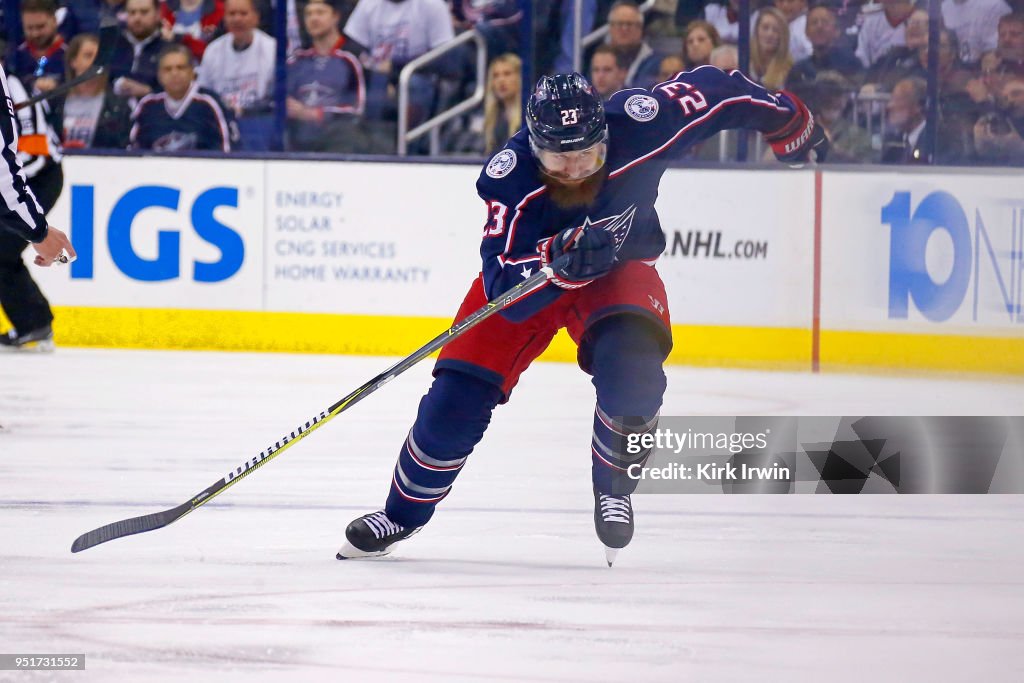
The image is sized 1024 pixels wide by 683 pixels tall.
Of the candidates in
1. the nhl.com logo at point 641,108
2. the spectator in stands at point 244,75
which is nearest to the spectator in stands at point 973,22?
the spectator in stands at point 244,75

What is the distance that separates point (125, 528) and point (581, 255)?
1.12m

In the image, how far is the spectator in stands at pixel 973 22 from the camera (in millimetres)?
6555

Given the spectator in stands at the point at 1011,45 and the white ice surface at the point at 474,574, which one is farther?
the spectator in stands at the point at 1011,45

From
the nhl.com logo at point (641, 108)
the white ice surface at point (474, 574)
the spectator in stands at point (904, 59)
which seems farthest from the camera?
the spectator in stands at point (904, 59)

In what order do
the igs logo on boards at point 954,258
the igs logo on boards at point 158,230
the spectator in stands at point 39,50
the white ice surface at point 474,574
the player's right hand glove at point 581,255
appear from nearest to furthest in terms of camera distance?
the white ice surface at point 474,574, the player's right hand glove at point 581,255, the igs logo on boards at point 954,258, the igs logo on boards at point 158,230, the spectator in stands at point 39,50

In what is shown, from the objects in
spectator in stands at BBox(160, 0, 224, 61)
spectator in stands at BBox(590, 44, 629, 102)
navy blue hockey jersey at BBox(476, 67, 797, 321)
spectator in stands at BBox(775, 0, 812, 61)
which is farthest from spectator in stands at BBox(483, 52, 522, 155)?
navy blue hockey jersey at BBox(476, 67, 797, 321)

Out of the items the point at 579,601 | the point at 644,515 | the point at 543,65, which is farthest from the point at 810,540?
the point at 543,65

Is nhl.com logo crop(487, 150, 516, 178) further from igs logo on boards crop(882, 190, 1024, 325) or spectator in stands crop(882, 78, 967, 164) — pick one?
spectator in stands crop(882, 78, 967, 164)

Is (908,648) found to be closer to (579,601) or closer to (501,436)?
(579,601)

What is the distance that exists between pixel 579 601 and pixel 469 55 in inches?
188

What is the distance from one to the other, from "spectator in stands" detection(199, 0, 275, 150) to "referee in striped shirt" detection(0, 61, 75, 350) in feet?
12.4

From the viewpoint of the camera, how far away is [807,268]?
657 centimetres

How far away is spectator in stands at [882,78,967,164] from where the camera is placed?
6.57 m

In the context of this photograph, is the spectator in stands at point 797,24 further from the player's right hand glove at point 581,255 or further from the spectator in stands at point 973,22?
the player's right hand glove at point 581,255
